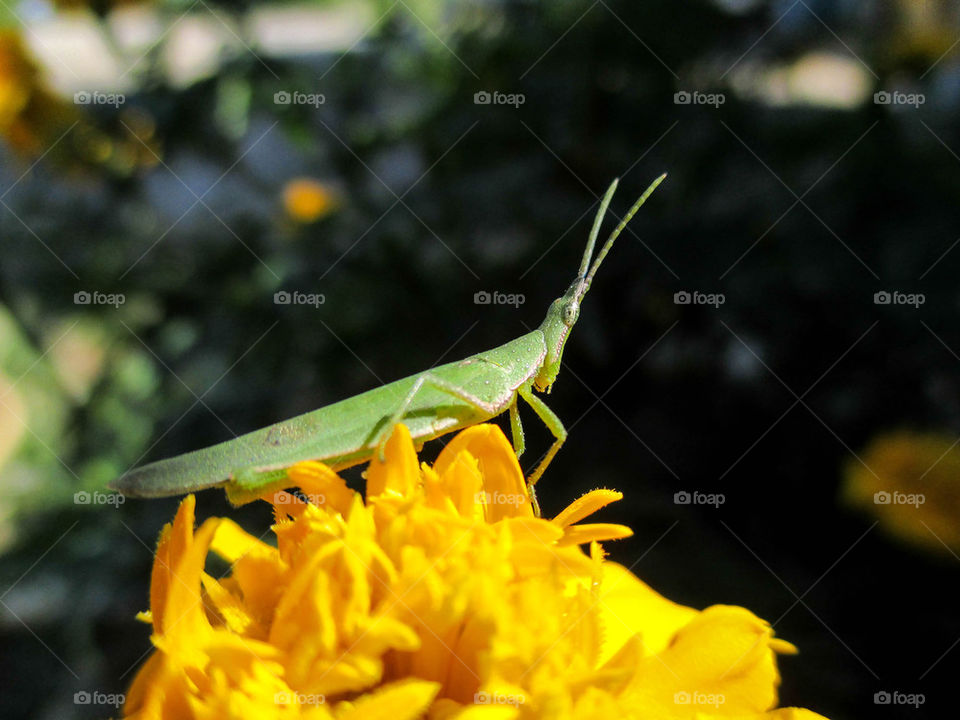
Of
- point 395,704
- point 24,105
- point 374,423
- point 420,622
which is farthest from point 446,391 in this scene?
point 24,105

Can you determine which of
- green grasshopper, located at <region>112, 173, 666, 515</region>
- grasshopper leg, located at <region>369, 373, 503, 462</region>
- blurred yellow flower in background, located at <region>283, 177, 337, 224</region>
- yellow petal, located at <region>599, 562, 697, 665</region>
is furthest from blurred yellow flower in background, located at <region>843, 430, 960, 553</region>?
blurred yellow flower in background, located at <region>283, 177, 337, 224</region>

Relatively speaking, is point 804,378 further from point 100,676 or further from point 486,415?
point 100,676

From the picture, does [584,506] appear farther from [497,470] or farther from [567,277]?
[567,277]

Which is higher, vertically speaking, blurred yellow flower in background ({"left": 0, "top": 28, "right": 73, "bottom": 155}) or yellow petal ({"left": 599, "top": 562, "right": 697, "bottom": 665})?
blurred yellow flower in background ({"left": 0, "top": 28, "right": 73, "bottom": 155})

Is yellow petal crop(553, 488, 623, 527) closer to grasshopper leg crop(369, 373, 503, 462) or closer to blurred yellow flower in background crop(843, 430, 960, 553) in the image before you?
grasshopper leg crop(369, 373, 503, 462)

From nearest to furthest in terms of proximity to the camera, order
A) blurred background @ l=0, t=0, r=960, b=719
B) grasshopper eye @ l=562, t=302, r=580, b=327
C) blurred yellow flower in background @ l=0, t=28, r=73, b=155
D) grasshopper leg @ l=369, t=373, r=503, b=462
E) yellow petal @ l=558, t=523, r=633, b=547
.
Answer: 1. yellow petal @ l=558, t=523, r=633, b=547
2. grasshopper leg @ l=369, t=373, r=503, b=462
3. grasshopper eye @ l=562, t=302, r=580, b=327
4. blurred background @ l=0, t=0, r=960, b=719
5. blurred yellow flower in background @ l=0, t=28, r=73, b=155

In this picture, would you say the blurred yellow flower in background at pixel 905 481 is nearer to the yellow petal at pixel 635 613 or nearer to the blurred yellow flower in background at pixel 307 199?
the yellow petal at pixel 635 613

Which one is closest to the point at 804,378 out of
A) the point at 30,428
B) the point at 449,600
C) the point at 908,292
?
the point at 908,292
